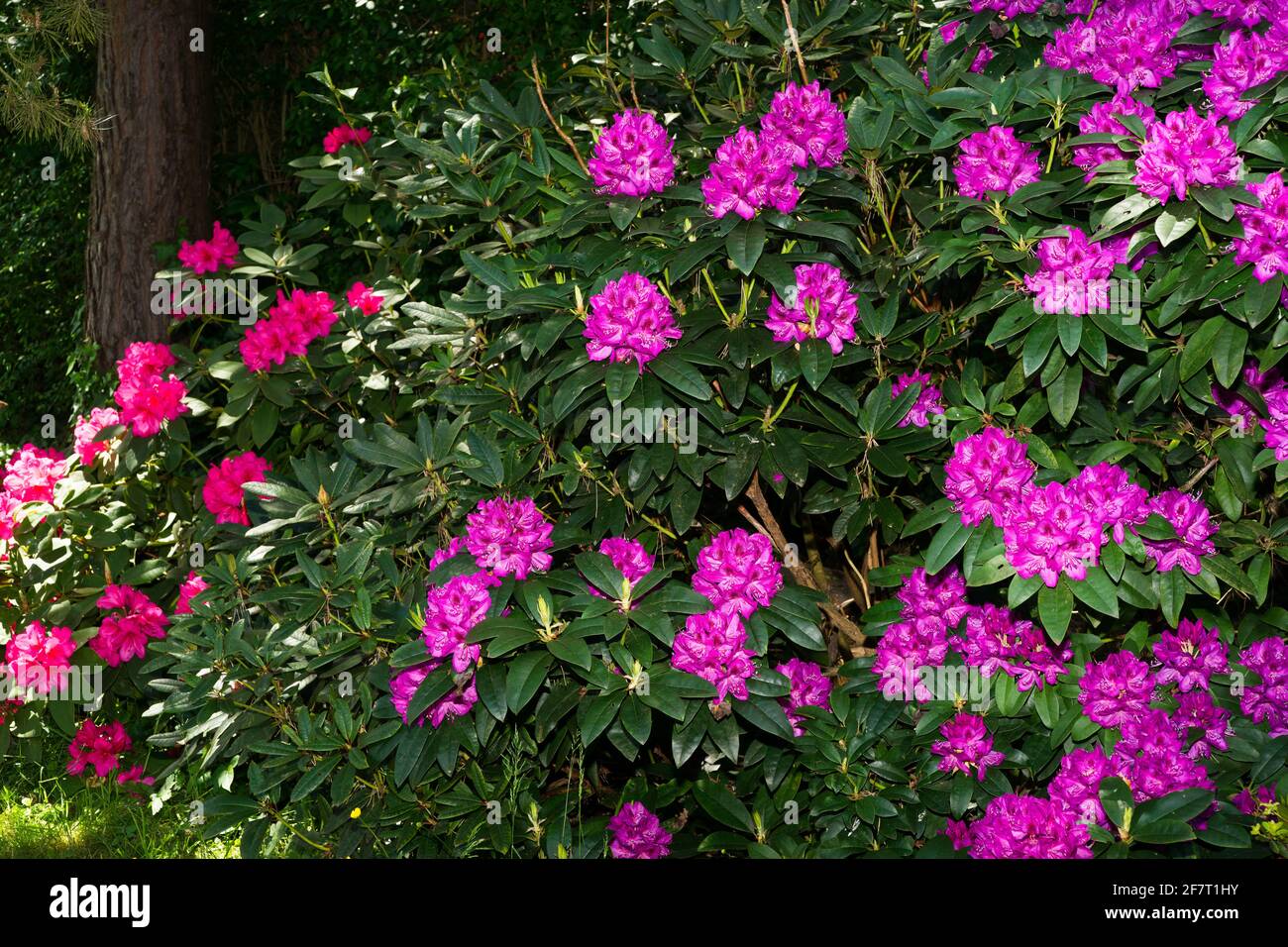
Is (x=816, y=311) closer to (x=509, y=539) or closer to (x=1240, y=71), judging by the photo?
(x=509, y=539)

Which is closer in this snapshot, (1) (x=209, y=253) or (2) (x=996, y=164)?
(2) (x=996, y=164)

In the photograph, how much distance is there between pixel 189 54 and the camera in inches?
183

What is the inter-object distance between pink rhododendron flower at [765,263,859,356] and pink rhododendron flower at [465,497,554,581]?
554mm

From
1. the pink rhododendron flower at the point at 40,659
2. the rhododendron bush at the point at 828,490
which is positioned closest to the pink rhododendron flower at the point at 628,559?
the rhododendron bush at the point at 828,490

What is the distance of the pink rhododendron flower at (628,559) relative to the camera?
2229 millimetres

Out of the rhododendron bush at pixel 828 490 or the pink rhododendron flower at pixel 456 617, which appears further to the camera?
the pink rhododendron flower at pixel 456 617

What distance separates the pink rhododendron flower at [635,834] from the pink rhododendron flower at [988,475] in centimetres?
86

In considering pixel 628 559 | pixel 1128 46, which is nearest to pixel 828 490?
pixel 628 559

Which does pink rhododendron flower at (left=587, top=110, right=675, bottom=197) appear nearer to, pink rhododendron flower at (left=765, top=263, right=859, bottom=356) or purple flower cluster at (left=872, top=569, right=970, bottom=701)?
pink rhododendron flower at (left=765, top=263, right=859, bottom=356)

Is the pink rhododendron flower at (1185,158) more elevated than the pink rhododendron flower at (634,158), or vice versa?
the pink rhododendron flower at (634,158)

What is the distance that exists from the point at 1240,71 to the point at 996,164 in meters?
0.41

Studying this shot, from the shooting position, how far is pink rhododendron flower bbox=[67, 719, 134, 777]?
3.62 meters

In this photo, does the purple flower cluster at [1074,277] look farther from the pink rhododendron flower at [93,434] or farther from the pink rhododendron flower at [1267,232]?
the pink rhododendron flower at [93,434]

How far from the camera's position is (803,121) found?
7.37ft
